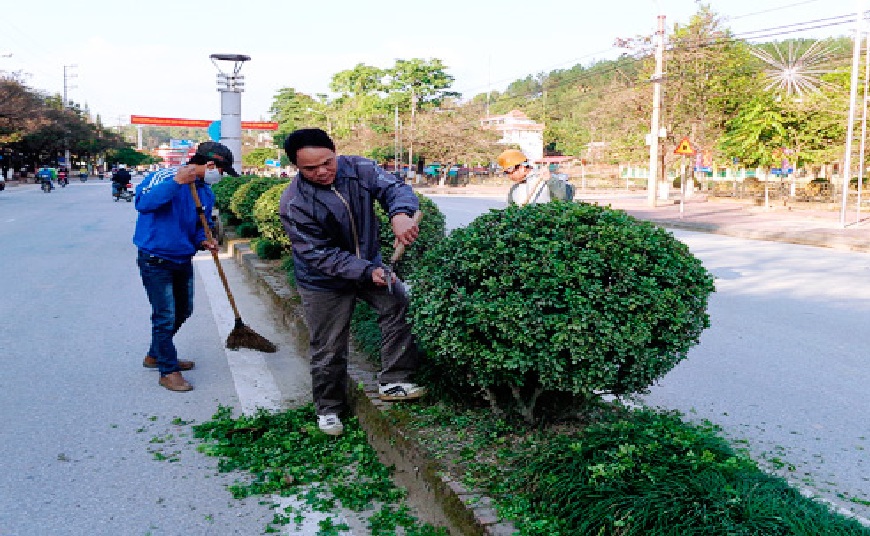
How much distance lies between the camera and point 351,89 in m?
70.1

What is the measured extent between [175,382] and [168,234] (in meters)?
1.00

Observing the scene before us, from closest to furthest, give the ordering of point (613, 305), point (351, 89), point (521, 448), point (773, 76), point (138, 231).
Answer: point (613, 305) → point (521, 448) → point (138, 231) → point (773, 76) → point (351, 89)

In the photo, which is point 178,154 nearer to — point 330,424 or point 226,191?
point 226,191

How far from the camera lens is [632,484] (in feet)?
8.77

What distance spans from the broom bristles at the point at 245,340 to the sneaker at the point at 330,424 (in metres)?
2.21

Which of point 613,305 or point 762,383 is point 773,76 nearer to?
point 762,383

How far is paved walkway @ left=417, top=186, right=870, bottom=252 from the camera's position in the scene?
16.6m

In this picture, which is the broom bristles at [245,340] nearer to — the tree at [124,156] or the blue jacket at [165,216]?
the blue jacket at [165,216]

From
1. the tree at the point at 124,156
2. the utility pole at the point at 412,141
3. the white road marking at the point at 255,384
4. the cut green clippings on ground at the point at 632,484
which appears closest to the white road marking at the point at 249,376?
the white road marking at the point at 255,384

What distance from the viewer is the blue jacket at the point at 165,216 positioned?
504 centimetres

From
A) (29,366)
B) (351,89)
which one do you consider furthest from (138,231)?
(351,89)

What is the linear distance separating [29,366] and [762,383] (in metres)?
5.41

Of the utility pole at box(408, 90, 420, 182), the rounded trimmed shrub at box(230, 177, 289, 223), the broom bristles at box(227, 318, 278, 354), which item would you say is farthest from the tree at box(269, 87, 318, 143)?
the broom bristles at box(227, 318, 278, 354)

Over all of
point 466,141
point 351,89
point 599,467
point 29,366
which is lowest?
point 29,366
